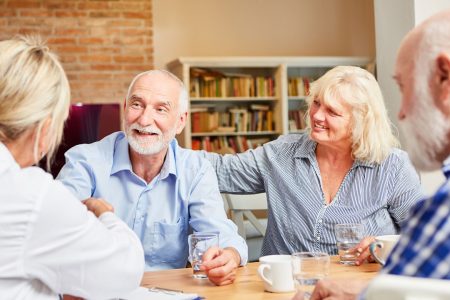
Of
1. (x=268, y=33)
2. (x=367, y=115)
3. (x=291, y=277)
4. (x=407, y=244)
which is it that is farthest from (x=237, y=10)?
(x=407, y=244)

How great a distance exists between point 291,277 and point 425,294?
34.4 inches

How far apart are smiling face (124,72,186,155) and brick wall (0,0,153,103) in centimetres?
449

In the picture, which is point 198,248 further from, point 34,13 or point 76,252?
point 34,13

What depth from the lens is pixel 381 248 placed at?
1955 mm

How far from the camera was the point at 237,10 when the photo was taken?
7332 millimetres

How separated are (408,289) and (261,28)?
6752 millimetres

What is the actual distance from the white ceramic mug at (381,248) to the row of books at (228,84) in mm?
5067

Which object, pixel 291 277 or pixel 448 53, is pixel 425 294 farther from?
pixel 291 277

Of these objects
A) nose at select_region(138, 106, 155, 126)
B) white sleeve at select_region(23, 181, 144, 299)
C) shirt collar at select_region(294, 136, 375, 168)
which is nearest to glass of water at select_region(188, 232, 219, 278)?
white sleeve at select_region(23, 181, 144, 299)

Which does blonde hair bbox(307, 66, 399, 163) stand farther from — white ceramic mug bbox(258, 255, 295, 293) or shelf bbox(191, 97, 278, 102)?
shelf bbox(191, 97, 278, 102)

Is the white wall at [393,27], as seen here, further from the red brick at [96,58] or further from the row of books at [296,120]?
the red brick at [96,58]

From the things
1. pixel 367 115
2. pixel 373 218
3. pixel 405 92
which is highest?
pixel 405 92

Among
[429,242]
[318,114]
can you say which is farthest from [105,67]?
[429,242]

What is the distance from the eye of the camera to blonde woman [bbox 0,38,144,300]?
4.09ft
